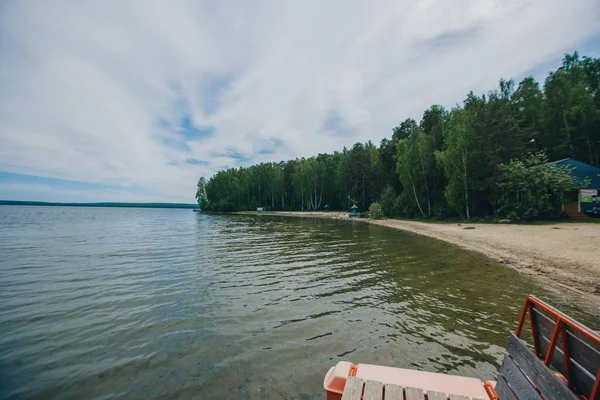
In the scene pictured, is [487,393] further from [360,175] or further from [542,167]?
[360,175]

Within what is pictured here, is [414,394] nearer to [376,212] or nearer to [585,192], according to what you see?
[585,192]

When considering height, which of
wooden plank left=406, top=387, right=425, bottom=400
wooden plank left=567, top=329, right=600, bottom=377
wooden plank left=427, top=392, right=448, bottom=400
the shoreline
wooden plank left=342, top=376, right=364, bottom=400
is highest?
wooden plank left=567, top=329, right=600, bottom=377

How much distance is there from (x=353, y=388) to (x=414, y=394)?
2.48ft

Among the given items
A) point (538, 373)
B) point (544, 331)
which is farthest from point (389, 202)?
point (538, 373)

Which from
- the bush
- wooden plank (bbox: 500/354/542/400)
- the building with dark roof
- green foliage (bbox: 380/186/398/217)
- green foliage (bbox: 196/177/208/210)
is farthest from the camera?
green foliage (bbox: 196/177/208/210)

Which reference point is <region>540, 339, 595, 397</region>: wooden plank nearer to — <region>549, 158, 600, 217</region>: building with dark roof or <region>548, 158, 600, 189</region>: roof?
<region>549, 158, 600, 217</region>: building with dark roof

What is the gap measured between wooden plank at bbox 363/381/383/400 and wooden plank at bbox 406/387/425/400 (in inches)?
12.9

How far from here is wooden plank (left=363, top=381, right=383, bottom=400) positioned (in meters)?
3.23

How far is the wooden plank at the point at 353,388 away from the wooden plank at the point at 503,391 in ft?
5.81

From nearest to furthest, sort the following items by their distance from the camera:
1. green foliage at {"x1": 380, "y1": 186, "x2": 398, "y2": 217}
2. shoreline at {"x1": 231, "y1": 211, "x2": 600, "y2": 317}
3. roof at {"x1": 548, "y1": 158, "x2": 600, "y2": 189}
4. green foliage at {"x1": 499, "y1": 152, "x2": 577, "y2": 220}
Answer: shoreline at {"x1": 231, "y1": 211, "x2": 600, "y2": 317}
green foliage at {"x1": 499, "y1": 152, "x2": 577, "y2": 220}
roof at {"x1": 548, "y1": 158, "x2": 600, "y2": 189}
green foliage at {"x1": 380, "y1": 186, "x2": 398, "y2": 217}

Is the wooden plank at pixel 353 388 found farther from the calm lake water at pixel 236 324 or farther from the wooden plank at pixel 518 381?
the wooden plank at pixel 518 381

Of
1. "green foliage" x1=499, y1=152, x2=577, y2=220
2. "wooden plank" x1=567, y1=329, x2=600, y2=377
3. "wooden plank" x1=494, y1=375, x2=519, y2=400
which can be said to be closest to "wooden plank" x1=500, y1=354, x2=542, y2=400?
"wooden plank" x1=494, y1=375, x2=519, y2=400

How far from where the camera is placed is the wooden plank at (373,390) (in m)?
3.23

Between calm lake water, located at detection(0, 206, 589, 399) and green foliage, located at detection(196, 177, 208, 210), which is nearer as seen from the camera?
calm lake water, located at detection(0, 206, 589, 399)
